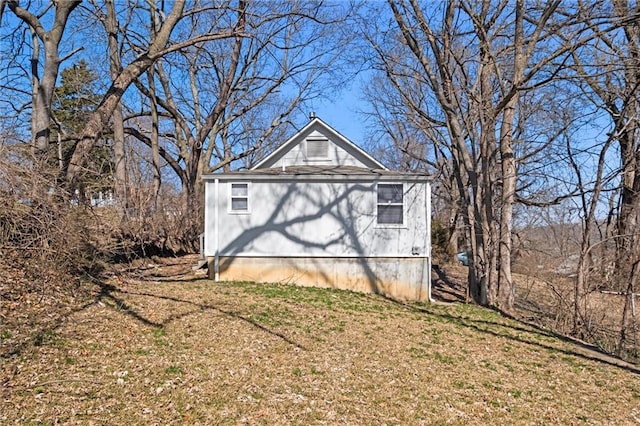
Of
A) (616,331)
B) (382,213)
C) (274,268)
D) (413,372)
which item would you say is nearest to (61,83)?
(274,268)

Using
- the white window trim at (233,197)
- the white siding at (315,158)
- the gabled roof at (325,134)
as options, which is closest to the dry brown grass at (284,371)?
the white window trim at (233,197)

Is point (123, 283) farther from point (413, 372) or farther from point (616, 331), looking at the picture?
point (616, 331)

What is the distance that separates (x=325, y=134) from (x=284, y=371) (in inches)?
427

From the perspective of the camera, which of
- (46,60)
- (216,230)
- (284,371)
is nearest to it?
(284,371)

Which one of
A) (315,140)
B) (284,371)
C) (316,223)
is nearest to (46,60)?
(316,223)

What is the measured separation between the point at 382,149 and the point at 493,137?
15386 mm

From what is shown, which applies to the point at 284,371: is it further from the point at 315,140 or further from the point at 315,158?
the point at 315,140

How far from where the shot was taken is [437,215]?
77.2 feet

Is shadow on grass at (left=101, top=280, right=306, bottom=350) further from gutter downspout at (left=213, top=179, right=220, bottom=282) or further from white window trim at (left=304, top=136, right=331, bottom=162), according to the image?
white window trim at (left=304, top=136, right=331, bottom=162)

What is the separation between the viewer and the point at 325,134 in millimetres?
15109

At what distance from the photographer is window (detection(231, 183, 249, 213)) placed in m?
11.7

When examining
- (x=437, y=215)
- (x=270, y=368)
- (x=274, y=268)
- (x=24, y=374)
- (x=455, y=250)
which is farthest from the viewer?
(x=437, y=215)

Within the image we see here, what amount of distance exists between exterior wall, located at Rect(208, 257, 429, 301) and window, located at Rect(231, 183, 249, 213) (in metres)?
1.43

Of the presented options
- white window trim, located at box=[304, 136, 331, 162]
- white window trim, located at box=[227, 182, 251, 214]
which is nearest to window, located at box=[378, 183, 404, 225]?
white window trim, located at box=[227, 182, 251, 214]
